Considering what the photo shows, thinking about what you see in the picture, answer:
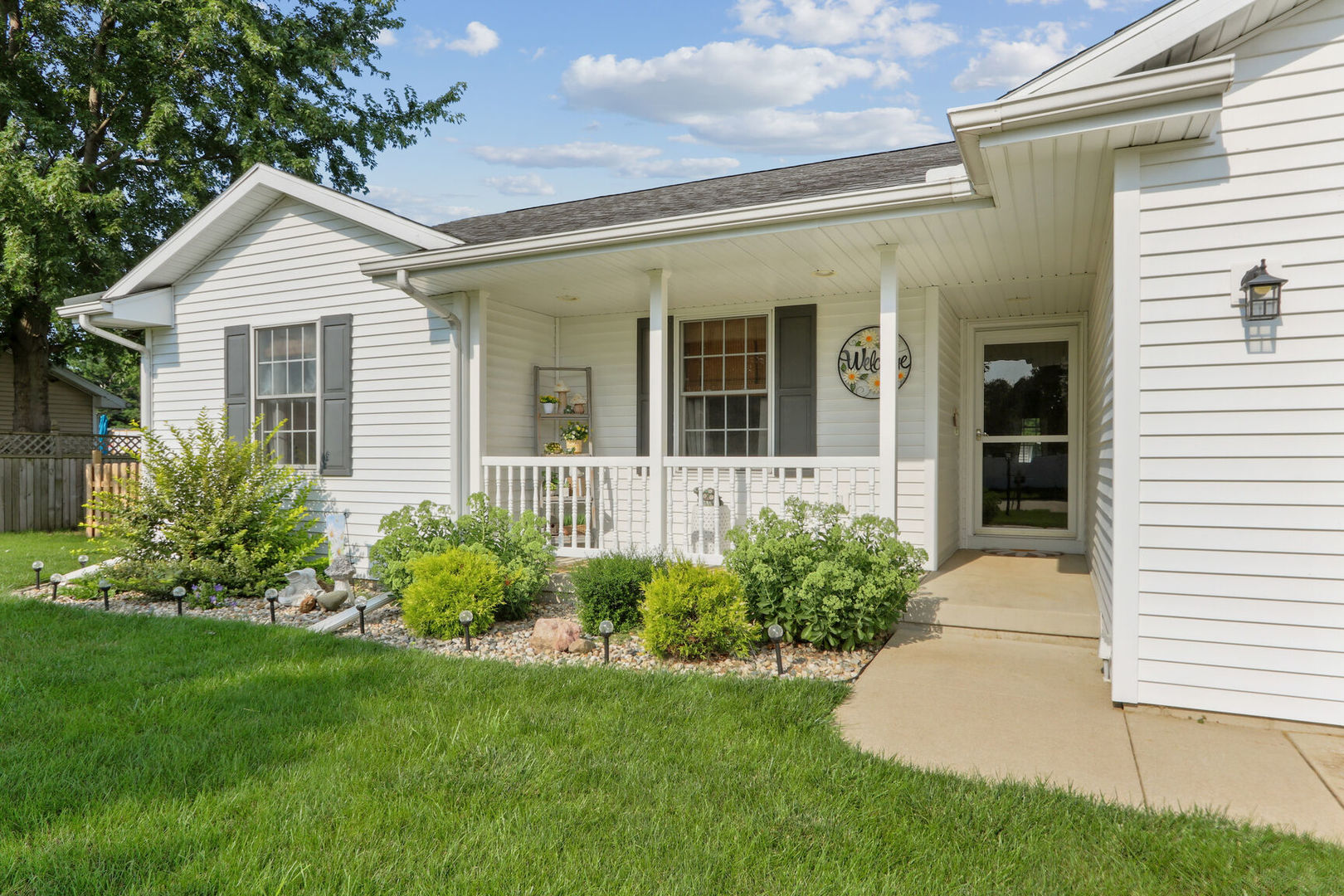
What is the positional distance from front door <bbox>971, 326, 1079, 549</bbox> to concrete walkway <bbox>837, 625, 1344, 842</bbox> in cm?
331

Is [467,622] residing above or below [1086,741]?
above

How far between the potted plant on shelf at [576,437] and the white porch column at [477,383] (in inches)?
42.4

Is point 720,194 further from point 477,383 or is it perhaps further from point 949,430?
point 949,430

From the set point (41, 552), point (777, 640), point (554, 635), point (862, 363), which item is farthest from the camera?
point (41, 552)

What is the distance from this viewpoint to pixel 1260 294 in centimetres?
321

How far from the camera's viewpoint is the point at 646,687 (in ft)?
12.1

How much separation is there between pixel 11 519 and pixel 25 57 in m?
7.88

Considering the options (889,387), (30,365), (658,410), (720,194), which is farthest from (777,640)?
(30,365)

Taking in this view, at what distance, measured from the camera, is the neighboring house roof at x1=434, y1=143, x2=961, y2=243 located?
17.8ft

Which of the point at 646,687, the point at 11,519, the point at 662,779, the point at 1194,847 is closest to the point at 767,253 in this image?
the point at 646,687

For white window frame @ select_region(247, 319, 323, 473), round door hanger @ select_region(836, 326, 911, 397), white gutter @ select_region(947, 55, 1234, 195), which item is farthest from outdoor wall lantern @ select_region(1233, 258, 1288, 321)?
white window frame @ select_region(247, 319, 323, 473)

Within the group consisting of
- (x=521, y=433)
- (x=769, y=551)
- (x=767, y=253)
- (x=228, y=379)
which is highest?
(x=767, y=253)

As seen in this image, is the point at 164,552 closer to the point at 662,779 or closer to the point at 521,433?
the point at 521,433

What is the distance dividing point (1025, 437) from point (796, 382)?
2.34 meters
